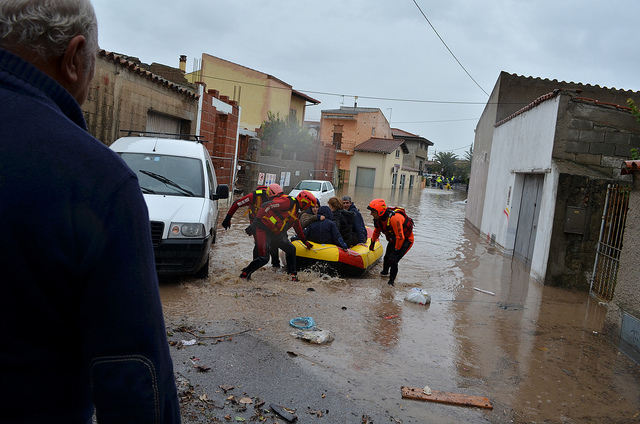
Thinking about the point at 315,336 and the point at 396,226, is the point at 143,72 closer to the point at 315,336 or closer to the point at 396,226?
the point at 396,226

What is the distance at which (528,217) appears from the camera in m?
12.6

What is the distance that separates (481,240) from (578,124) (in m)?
8.09

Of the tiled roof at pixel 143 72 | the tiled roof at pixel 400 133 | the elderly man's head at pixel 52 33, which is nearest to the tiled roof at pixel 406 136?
the tiled roof at pixel 400 133

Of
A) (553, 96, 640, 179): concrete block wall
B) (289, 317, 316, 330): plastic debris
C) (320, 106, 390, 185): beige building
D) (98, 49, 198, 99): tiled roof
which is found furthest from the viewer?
(320, 106, 390, 185): beige building

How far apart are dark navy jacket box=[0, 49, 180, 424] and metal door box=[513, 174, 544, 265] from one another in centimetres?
1160

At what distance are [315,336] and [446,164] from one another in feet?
276

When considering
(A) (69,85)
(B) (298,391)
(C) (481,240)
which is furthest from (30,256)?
(C) (481,240)

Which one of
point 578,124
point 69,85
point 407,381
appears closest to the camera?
point 69,85

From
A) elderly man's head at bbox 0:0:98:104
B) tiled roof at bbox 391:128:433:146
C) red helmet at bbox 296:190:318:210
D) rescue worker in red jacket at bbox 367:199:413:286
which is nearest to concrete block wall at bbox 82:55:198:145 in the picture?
red helmet at bbox 296:190:318:210

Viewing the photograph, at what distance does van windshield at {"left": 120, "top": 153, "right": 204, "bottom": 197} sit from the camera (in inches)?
315

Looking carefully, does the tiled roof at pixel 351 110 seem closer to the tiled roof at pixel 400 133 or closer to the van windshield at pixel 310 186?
the tiled roof at pixel 400 133

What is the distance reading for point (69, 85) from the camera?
1.35 m

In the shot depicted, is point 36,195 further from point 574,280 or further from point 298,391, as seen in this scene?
point 574,280

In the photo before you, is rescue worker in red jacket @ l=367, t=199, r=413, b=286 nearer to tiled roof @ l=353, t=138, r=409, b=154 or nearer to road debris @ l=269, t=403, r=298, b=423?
road debris @ l=269, t=403, r=298, b=423
